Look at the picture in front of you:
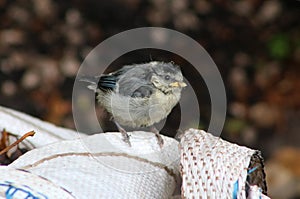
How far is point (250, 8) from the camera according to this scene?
273 cm

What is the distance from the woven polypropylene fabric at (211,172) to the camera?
933mm

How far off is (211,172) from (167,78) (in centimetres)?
16

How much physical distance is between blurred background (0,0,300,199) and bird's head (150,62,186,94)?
157cm

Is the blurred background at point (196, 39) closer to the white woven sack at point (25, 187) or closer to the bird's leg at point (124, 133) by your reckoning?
the bird's leg at point (124, 133)

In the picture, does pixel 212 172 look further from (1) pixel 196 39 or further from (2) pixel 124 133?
(1) pixel 196 39

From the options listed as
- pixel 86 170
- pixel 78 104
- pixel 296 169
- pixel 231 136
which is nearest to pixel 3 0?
pixel 231 136

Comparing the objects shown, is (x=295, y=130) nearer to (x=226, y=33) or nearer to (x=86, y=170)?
(x=226, y=33)

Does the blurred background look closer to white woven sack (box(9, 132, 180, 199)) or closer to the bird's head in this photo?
white woven sack (box(9, 132, 180, 199))

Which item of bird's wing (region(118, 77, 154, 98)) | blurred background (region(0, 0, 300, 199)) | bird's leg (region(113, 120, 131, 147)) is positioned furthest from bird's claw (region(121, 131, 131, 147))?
blurred background (region(0, 0, 300, 199))

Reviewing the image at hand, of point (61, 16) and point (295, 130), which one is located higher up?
point (61, 16)

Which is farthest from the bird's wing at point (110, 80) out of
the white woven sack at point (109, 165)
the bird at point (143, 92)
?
the white woven sack at point (109, 165)

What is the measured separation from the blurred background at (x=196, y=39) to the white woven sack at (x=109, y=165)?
1.36 meters

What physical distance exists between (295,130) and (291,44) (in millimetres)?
359

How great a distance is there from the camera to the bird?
83 centimetres
